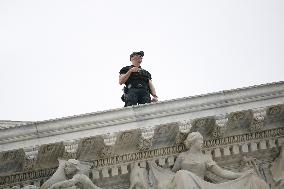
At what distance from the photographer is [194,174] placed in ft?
35.4

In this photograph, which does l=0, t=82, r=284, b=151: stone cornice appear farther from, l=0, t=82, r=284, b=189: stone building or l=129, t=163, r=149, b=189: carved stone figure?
l=129, t=163, r=149, b=189: carved stone figure

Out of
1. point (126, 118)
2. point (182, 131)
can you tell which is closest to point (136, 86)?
point (126, 118)

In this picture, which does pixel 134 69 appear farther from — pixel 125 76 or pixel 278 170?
pixel 278 170

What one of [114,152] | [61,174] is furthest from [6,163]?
[114,152]

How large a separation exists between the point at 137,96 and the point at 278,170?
2954mm

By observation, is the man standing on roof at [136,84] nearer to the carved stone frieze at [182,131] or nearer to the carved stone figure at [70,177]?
the carved stone frieze at [182,131]

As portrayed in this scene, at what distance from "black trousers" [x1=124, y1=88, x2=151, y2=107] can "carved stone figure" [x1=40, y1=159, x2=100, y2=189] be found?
213 cm

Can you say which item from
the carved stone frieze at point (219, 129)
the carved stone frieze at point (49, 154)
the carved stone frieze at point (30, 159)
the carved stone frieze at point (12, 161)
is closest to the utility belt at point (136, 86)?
the carved stone frieze at point (219, 129)

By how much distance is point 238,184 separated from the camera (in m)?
10.8

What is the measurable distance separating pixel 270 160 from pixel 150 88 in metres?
2.86

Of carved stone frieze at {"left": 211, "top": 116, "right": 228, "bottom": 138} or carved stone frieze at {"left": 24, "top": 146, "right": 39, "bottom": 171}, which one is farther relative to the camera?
carved stone frieze at {"left": 211, "top": 116, "right": 228, "bottom": 138}

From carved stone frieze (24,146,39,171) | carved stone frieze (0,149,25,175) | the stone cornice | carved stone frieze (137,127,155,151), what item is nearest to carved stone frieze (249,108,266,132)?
the stone cornice

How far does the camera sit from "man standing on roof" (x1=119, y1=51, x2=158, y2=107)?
12859 mm

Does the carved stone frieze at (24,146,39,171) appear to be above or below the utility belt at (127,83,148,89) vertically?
below
